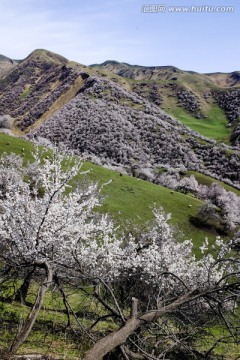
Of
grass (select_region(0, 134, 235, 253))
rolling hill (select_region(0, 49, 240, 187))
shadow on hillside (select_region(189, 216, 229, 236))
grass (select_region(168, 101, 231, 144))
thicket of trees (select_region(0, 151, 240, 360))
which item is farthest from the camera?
grass (select_region(168, 101, 231, 144))

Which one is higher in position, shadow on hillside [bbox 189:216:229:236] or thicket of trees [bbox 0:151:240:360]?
thicket of trees [bbox 0:151:240:360]

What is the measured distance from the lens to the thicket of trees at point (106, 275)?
4.70 meters

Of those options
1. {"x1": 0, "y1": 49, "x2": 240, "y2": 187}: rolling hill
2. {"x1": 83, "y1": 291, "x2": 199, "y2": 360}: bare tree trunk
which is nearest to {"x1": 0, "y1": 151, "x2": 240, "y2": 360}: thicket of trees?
{"x1": 83, "y1": 291, "x2": 199, "y2": 360}: bare tree trunk

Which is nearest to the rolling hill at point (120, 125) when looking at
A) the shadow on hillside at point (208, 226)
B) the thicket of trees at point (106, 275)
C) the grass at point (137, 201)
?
the grass at point (137, 201)

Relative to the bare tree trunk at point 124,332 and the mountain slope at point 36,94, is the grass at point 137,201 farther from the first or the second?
the mountain slope at point 36,94

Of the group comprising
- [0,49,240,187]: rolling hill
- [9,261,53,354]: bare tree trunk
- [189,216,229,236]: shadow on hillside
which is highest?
[0,49,240,187]: rolling hill

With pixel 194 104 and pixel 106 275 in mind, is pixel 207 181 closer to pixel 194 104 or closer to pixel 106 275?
pixel 106 275

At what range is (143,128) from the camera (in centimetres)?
11175

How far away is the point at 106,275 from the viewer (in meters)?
17.7

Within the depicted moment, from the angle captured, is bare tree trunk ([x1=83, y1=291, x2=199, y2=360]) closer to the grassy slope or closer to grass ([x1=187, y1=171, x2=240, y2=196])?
grass ([x1=187, y1=171, x2=240, y2=196])

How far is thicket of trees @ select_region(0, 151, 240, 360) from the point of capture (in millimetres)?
4699

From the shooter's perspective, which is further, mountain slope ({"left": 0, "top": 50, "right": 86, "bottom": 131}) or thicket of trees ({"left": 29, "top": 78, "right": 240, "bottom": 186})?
mountain slope ({"left": 0, "top": 50, "right": 86, "bottom": 131})

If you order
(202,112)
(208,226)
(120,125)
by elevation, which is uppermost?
(202,112)

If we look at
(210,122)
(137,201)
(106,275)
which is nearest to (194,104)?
(210,122)
